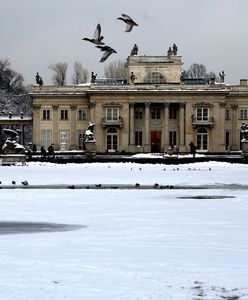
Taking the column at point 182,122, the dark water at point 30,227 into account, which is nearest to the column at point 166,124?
the column at point 182,122

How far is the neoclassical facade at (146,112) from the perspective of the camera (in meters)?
83.2

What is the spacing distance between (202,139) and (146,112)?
22.9 feet


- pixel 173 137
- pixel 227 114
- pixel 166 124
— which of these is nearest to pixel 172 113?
pixel 166 124

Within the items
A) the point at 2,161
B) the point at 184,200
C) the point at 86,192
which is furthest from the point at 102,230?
the point at 2,161

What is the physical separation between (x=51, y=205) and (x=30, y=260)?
8150 millimetres

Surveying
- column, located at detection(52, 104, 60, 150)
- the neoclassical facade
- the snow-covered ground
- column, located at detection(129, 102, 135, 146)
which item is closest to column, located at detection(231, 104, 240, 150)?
the neoclassical facade

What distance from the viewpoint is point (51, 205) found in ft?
59.2

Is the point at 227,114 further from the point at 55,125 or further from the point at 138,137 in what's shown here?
the point at 55,125

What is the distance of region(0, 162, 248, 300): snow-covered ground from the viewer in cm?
823

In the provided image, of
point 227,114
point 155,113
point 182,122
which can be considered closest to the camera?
point 182,122

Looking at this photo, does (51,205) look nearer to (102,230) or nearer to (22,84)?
(102,230)

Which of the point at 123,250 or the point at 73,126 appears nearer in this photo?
the point at 123,250

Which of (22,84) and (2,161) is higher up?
(22,84)

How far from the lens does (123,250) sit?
1072cm
